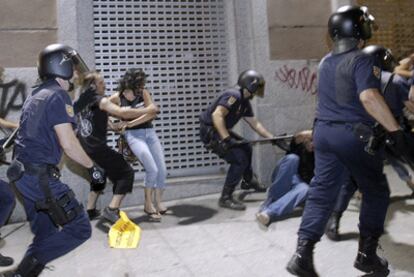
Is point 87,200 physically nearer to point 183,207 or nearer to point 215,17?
point 183,207

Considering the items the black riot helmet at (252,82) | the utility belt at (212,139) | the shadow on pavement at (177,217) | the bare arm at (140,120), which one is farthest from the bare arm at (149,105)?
the shadow on pavement at (177,217)

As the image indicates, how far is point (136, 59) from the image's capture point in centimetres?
702

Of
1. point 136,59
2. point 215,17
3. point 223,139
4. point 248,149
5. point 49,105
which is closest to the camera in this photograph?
point 49,105

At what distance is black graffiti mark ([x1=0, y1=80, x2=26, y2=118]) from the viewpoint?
614cm

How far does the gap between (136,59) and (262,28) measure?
1859 mm

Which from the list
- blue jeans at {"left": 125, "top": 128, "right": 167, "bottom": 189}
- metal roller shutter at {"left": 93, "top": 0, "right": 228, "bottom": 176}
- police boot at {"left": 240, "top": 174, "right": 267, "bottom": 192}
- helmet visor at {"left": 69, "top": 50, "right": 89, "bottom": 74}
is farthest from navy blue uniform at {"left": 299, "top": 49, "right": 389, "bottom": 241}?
metal roller shutter at {"left": 93, "top": 0, "right": 228, "bottom": 176}

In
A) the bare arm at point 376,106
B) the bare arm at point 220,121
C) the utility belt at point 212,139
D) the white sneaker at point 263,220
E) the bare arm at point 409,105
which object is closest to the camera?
the bare arm at point 376,106

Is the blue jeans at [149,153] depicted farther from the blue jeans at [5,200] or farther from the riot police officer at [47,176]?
the riot police officer at [47,176]

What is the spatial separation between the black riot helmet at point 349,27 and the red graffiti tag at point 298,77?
11.5 feet

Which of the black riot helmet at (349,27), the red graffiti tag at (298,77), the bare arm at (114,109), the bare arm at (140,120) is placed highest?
the black riot helmet at (349,27)

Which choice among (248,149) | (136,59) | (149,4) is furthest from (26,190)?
(149,4)

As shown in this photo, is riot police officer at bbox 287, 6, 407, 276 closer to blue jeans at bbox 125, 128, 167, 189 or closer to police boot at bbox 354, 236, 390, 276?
police boot at bbox 354, 236, 390, 276

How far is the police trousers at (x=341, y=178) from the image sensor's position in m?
3.51

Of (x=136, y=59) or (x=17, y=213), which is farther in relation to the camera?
(x=136, y=59)
